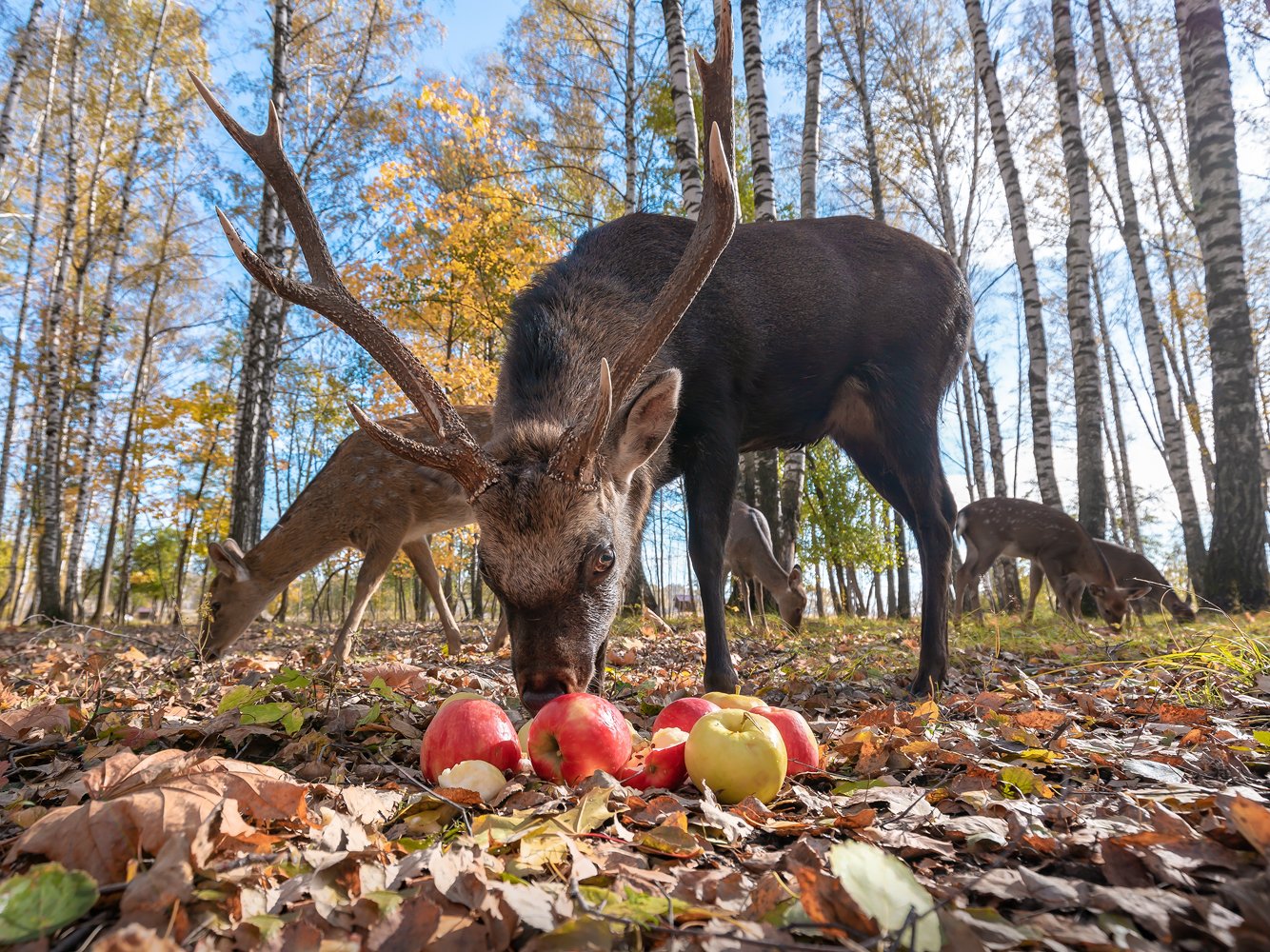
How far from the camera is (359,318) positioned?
3232 mm

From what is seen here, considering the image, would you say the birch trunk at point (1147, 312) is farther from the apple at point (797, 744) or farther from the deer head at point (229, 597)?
the deer head at point (229, 597)

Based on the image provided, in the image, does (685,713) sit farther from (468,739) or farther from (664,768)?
(468,739)

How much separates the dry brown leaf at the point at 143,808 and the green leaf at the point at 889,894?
1212mm

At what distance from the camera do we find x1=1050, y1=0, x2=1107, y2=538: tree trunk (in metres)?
10.7

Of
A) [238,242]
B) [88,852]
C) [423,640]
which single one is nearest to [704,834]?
[88,852]

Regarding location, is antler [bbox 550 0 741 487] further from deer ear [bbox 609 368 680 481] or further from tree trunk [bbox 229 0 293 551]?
tree trunk [bbox 229 0 293 551]

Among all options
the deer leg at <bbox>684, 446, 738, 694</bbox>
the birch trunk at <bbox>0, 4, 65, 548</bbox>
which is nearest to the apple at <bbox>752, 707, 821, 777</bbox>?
the deer leg at <bbox>684, 446, 738, 694</bbox>

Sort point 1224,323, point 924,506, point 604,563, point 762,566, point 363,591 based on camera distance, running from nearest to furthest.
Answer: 1. point 604,563
2. point 924,506
3. point 363,591
4. point 1224,323
5. point 762,566

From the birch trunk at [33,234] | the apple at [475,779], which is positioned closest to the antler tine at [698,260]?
the apple at [475,779]

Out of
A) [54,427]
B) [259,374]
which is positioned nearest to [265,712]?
[259,374]

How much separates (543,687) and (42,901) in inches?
63.1

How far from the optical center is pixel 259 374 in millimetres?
11070

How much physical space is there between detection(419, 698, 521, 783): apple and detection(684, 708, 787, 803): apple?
22.3 inches

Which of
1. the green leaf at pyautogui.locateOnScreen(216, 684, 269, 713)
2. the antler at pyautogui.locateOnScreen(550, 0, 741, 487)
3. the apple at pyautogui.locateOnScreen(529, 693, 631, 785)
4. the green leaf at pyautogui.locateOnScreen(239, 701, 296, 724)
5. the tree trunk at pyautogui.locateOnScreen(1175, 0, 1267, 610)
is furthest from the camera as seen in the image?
the tree trunk at pyautogui.locateOnScreen(1175, 0, 1267, 610)
